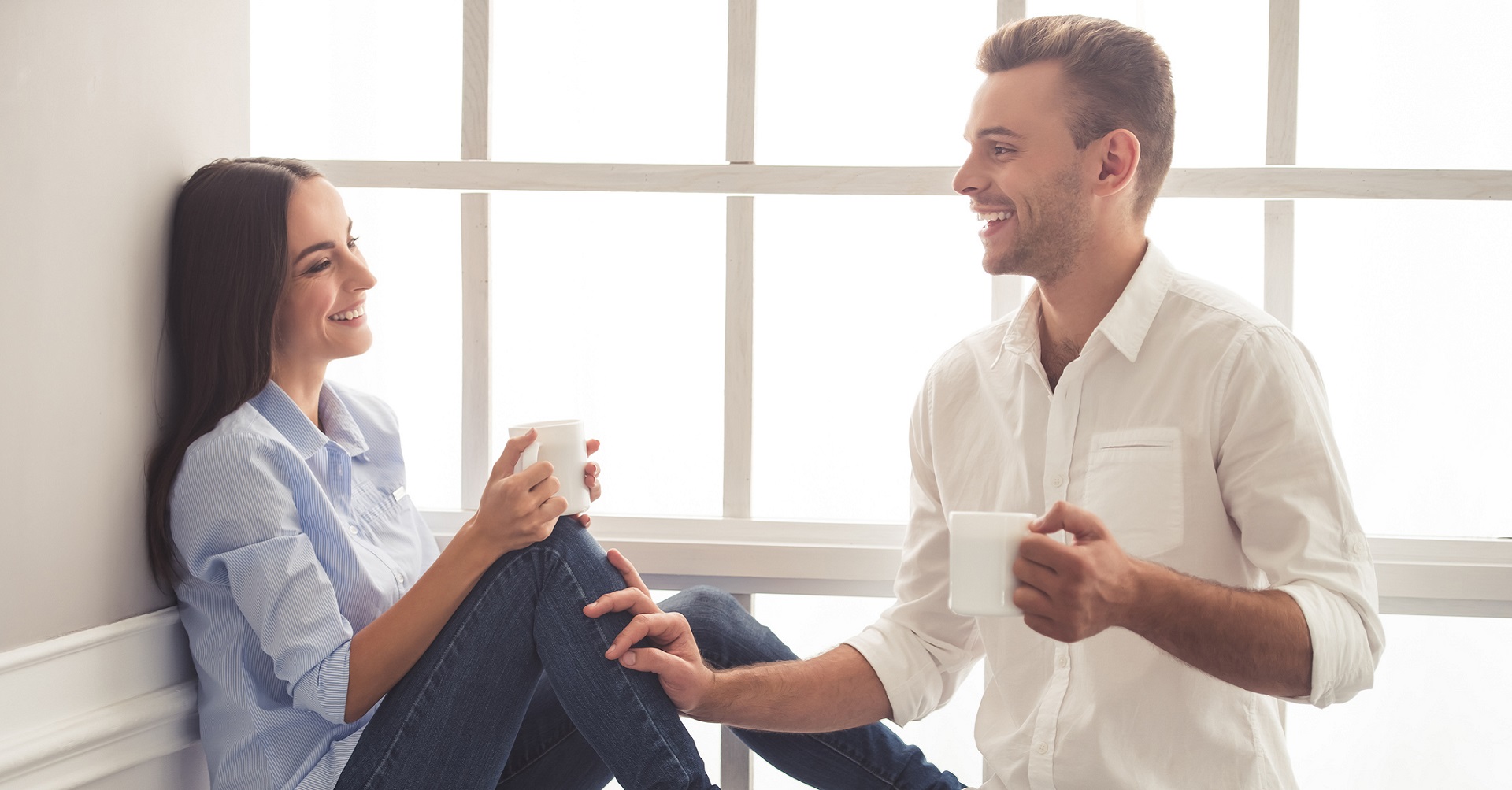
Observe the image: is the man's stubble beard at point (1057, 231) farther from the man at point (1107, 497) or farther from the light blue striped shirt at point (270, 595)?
the light blue striped shirt at point (270, 595)

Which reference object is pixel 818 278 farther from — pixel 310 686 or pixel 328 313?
pixel 310 686

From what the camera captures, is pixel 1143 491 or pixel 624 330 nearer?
pixel 1143 491

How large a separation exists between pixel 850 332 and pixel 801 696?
27.6 inches

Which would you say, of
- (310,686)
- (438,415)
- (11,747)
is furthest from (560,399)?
(11,747)

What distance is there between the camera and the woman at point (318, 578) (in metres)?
1.16

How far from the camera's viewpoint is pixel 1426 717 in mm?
1678

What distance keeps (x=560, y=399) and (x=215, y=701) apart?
0.77 meters

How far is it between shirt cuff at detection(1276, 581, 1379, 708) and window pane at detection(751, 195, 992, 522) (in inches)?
31.0

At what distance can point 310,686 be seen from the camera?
1.14 metres

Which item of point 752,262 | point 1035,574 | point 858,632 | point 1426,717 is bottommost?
point 1426,717

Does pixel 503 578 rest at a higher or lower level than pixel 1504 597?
higher

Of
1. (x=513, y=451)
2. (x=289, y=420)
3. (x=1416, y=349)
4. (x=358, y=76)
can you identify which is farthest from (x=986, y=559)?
(x=358, y=76)

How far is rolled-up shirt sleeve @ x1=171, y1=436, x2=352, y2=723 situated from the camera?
114cm

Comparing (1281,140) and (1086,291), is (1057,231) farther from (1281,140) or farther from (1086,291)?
(1281,140)
